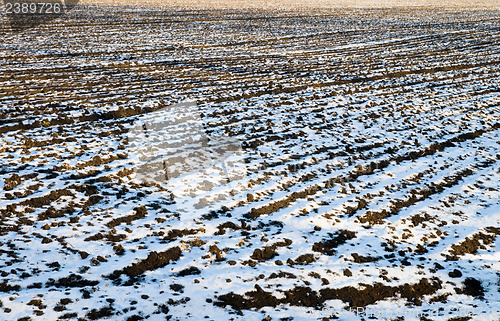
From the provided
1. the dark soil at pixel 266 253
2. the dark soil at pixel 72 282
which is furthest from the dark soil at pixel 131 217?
the dark soil at pixel 266 253

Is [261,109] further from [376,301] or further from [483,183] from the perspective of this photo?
[376,301]

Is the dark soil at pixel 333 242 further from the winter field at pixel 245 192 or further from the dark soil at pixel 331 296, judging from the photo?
the dark soil at pixel 331 296

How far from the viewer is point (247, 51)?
70.6ft

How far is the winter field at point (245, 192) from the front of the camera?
5.27 metres

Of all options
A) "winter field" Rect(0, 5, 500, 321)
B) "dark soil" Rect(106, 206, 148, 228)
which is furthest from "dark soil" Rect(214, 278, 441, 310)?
"dark soil" Rect(106, 206, 148, 228)

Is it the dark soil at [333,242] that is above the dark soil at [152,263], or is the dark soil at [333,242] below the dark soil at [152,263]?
below

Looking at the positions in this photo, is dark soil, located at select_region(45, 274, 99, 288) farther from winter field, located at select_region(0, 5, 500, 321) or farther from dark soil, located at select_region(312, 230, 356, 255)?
dark soil, located at select_region(312, 230, 356, 255)

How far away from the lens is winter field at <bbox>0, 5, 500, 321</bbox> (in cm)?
527

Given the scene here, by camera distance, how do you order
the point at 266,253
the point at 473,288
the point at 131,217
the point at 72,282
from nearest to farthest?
the point at 72,282 → the point at 473,288 → the point at 266,253 → the point at 131,217

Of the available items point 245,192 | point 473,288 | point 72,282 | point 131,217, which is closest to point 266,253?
point 245,192

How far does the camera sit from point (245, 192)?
7887mm

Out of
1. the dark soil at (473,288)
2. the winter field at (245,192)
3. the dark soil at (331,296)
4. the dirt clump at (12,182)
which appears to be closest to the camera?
the dark soil at (331,296)

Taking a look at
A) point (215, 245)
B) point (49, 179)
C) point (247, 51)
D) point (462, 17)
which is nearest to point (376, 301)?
point (215, 245)

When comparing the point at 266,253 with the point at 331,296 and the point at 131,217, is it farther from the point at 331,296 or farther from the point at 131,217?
the point at 131,217
